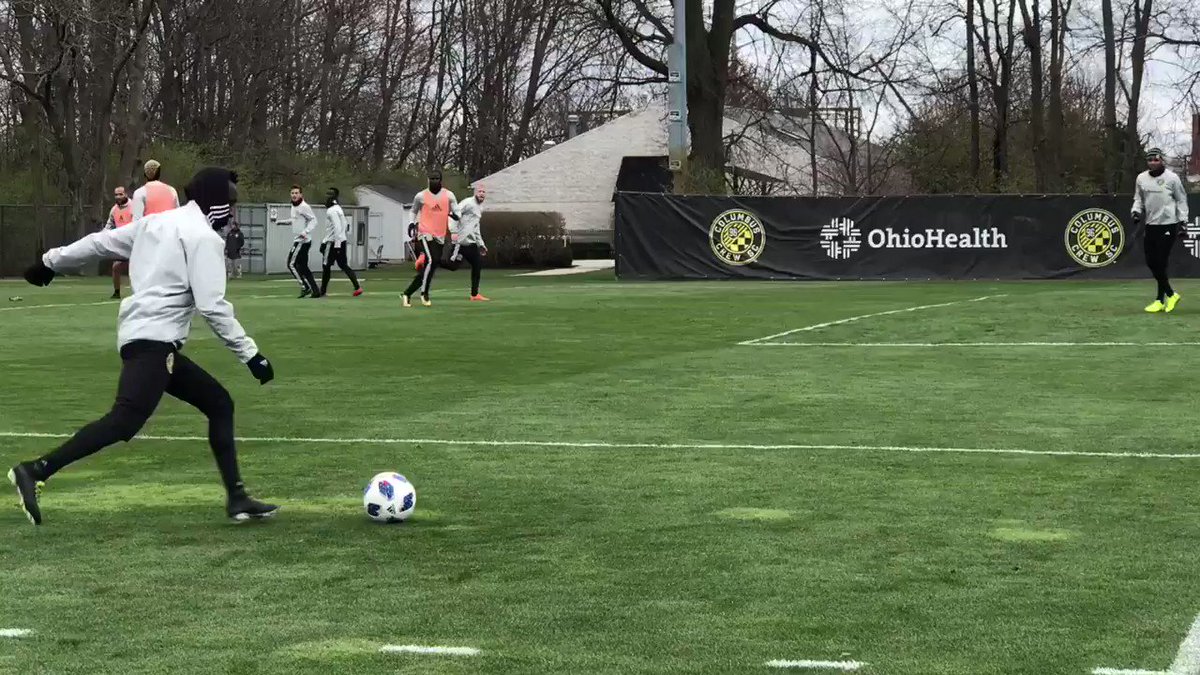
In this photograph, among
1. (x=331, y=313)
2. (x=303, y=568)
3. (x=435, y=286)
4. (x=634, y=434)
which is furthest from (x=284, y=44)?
(x=303, y=568)

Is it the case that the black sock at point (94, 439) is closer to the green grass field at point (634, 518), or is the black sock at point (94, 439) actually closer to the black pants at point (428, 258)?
the green grass field at point (634, 518)

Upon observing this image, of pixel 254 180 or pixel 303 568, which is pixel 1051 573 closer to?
pixel 303 568

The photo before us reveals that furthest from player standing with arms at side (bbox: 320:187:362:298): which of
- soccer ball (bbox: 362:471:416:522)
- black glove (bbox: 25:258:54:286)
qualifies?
soccer ball (bbox: 362:471:416:522)

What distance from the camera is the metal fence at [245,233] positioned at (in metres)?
43.6

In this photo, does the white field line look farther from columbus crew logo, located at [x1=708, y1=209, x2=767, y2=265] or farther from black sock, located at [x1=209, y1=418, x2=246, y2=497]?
columbus crew logo, located at [x1=708, y1=209, x2=767, y2=265]

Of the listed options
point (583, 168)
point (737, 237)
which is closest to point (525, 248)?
point (737, 237)

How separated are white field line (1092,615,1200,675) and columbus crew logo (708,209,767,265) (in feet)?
97.1

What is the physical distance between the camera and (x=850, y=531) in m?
7.33

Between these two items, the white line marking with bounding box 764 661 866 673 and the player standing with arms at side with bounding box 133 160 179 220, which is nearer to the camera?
the white line marking with bounding box 764 661 866 673

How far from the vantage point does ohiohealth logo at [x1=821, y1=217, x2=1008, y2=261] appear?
1344 inches

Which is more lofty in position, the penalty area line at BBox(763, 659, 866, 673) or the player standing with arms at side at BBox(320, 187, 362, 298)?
the player standing with arms at side at BBox(320, 187, 362, 298)

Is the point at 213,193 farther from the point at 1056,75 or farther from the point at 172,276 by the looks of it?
the point at 1056,75

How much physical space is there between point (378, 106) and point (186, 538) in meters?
61.9

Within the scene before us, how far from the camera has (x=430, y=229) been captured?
24672 millimetres
